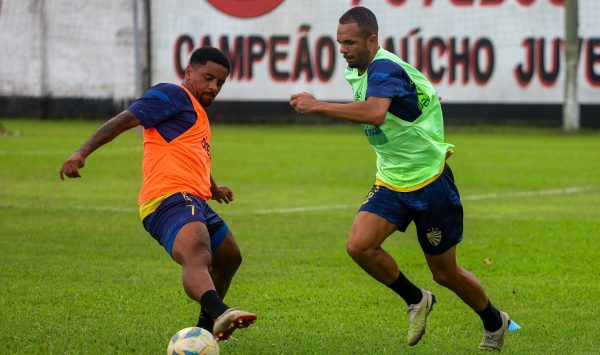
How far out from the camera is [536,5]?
31828 millimetres

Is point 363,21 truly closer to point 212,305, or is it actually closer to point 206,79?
point 206,79

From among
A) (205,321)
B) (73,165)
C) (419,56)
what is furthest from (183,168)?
(419,56)

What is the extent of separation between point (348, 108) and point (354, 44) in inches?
21.3

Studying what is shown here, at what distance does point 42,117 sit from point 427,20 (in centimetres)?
1260

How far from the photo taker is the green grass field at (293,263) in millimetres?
7371

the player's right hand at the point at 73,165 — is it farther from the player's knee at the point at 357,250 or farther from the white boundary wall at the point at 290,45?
the white boundary wall at the point at 290,45

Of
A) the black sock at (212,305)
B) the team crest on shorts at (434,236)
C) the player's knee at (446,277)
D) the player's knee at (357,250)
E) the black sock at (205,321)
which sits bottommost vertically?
the black sock at (205,321)

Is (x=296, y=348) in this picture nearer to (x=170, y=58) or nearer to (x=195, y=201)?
(x=195, y=201)

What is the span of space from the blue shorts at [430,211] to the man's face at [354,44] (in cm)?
83

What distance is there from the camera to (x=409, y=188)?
23.2 ft

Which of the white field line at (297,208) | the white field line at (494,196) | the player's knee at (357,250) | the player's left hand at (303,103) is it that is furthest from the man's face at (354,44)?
the white field line at (494,196)

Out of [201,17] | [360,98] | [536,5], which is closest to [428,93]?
[360,98]

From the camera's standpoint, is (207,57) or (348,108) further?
(207,57)

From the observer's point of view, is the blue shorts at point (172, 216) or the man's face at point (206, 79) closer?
the blue shorts at point (172, 216)
